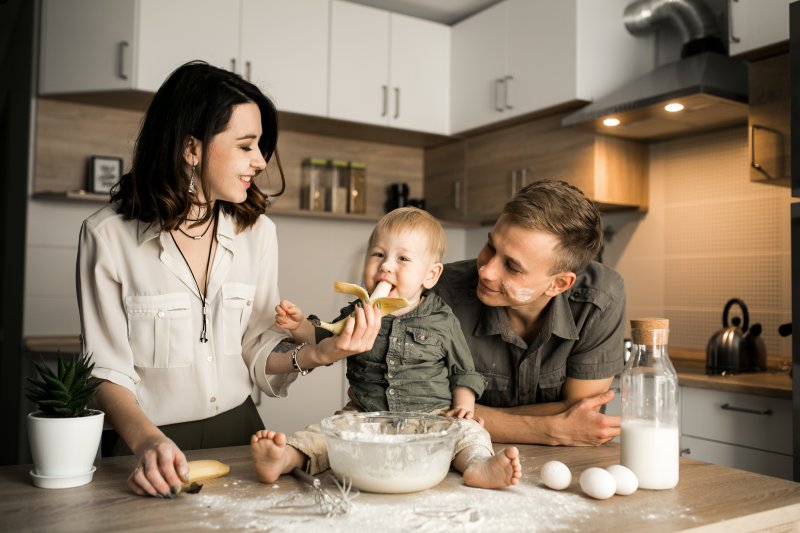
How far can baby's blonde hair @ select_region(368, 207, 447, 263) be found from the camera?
1580 millimetres

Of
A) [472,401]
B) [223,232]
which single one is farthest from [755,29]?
[223,232]

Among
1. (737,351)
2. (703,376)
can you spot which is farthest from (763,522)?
(737,351)

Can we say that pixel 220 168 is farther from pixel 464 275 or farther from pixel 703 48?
pixel 703 48

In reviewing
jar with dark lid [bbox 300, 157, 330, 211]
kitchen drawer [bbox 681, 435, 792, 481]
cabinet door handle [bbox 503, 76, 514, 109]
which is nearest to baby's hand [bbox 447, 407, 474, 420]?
kitchen drawer [bbox 681, 435, 792, 481]

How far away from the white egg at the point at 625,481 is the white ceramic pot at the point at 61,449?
2.70ft

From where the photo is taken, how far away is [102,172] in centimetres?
352

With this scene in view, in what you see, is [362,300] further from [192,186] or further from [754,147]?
[754,147]

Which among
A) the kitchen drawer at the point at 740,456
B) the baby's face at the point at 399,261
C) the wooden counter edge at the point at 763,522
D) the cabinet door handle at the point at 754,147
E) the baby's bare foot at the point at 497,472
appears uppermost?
the cabinet door handle at the point at 754,147

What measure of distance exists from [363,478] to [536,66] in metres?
2.94

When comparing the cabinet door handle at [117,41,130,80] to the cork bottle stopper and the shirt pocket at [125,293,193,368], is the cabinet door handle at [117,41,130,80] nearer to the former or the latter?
the shirt pocket at [125,293,193,368]

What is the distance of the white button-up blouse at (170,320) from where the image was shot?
1424mm

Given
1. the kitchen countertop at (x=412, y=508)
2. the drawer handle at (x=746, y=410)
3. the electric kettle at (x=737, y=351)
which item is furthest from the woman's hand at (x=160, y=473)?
the electric kettle at (x=737, y=351)

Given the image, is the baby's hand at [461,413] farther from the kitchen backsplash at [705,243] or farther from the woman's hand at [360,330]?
the kitchen backsplash at [705,243]

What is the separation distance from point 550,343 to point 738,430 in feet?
4.35
